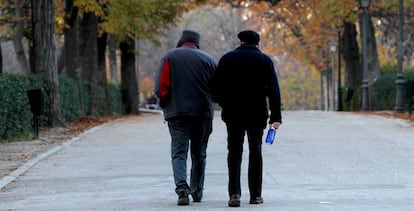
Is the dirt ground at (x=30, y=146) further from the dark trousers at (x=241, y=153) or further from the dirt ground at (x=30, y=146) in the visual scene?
the dark trousers at (x=241, y=153)

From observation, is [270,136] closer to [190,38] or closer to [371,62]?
[190,38]

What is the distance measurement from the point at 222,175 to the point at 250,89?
145 inches

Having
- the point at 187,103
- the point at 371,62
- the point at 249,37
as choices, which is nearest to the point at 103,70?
the point at 371,62

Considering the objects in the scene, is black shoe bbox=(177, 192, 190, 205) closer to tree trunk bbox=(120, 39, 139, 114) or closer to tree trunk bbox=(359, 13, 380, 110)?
tree trunk bbox=(359, 13, 380, 110)

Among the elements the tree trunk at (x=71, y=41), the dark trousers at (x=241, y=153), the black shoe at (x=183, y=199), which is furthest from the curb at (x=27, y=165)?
the tree trunk at (x=71, y=41)

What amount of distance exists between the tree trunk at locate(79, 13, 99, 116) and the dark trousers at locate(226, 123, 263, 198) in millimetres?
25637

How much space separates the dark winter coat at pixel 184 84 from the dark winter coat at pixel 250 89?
464 mm

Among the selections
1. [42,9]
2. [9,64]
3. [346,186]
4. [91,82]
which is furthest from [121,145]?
[9,64]

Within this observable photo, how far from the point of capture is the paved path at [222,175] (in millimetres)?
10641

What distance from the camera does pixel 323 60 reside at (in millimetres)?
69500

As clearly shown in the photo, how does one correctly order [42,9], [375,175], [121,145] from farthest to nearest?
[42,9] → [121,145] → [375,175]

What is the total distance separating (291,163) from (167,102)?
4.97 metres

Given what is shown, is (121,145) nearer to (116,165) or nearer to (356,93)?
(116,165)

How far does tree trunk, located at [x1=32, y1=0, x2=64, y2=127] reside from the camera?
26.3 metres
